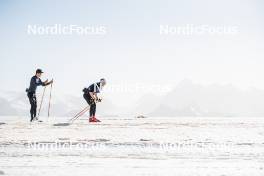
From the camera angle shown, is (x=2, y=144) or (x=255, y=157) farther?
(x=2, y=144)

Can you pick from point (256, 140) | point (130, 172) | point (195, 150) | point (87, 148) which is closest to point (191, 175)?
point (130, 172)

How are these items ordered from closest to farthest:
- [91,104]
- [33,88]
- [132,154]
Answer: [132,154]
[33,88]
[91,104]

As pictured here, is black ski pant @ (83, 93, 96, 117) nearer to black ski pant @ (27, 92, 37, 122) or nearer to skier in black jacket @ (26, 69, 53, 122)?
skier in black jacket @ (26, 69, 53, 122)

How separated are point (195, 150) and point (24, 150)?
142 inches

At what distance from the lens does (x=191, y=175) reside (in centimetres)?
535

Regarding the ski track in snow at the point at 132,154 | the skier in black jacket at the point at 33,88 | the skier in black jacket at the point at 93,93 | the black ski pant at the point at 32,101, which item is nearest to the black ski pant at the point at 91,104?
the skier in black jacket at the point at 93,93

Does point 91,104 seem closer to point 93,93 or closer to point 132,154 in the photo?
point 93,93

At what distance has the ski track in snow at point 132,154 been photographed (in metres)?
5.72

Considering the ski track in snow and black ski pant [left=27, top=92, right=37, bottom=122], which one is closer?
the ski track in snow

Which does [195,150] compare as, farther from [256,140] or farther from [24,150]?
[24,150]

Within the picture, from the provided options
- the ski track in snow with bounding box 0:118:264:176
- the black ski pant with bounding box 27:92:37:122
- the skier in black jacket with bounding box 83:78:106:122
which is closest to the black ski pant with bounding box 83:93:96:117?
the skier in black jacket with bounding box 83:78:106:122

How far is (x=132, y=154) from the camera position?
7676 millimetres

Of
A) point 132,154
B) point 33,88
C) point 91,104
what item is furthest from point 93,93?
point 132,154

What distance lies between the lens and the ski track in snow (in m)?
5.72
